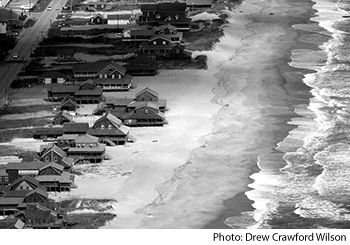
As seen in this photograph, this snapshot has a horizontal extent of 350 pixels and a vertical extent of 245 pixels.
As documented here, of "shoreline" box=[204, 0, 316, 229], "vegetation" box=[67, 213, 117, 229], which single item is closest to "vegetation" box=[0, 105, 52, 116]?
"shoreline" box=[204, 0, 316, 229]

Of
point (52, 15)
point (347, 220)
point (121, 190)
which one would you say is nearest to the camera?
point (347, 220)

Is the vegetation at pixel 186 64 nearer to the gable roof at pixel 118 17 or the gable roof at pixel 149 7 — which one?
the gable roof at pixel 149 7

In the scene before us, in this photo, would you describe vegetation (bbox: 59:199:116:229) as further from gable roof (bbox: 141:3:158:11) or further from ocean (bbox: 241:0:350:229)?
gable roof (bbox: 141:3:158:11)

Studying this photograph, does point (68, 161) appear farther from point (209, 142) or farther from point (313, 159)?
point (313, 159)

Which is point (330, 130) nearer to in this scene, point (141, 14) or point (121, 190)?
Result: point (121, 190)

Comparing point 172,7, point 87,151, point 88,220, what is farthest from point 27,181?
point 172,7

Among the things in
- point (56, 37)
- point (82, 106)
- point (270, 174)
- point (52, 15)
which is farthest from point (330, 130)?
point (52, 15)

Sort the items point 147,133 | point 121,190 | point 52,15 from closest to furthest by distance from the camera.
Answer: point 121,190 → point 147,133 → point 52,15
